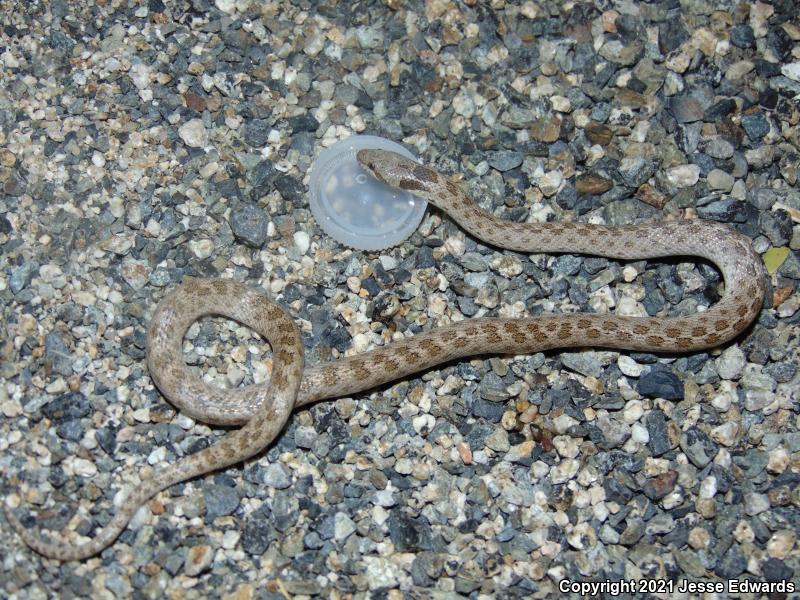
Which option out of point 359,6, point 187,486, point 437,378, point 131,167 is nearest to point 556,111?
point 359,6

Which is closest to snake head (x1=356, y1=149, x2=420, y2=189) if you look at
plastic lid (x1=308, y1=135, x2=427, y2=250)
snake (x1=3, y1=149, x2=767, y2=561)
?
snake (x1=3, y1=149, x2=767, y2=561)

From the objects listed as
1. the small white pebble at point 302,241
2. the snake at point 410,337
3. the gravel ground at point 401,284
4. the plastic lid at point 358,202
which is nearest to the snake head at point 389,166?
the snake at point 410,337

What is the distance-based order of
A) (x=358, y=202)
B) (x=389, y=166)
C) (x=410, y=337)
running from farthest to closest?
1. (x=358, y=202)
2. (x=389, y=166)
3. (x=410, y=337)

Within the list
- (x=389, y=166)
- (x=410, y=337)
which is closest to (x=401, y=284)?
(x=410, y=337)

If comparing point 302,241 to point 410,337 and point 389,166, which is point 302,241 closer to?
point 389,166

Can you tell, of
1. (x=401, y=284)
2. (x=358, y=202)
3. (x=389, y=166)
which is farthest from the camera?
(x=358, y=202)

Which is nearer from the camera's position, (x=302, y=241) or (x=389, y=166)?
(x=302, y=241)

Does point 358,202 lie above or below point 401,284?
above

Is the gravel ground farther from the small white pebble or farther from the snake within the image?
the snake
